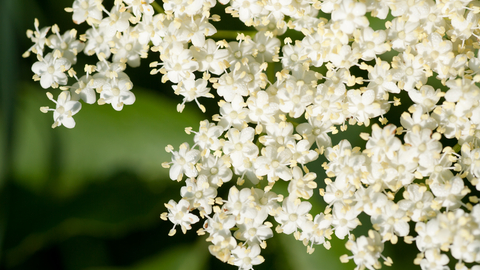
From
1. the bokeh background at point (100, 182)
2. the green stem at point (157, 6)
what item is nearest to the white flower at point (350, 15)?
the bokeh background at point (100, 182)

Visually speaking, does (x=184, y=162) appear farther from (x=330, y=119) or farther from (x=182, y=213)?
(x=330, y=119)

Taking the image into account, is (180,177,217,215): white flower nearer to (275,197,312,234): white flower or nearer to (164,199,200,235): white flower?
(164,199,200,235): white flower

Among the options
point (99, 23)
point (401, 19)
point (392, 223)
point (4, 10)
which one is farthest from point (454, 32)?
point (4, 10)

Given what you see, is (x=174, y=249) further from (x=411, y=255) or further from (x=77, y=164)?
(x=411, y=255)

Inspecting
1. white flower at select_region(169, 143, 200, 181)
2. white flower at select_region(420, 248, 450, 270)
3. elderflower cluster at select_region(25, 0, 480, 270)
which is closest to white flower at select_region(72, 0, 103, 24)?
elderflower cluster at select_region(25, 0, 480, 270)

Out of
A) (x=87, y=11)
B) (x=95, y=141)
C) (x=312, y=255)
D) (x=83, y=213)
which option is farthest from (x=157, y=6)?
(x=312, y=255)

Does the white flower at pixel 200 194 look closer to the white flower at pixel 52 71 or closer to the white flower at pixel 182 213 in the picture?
the white flower at pixel 182 213
